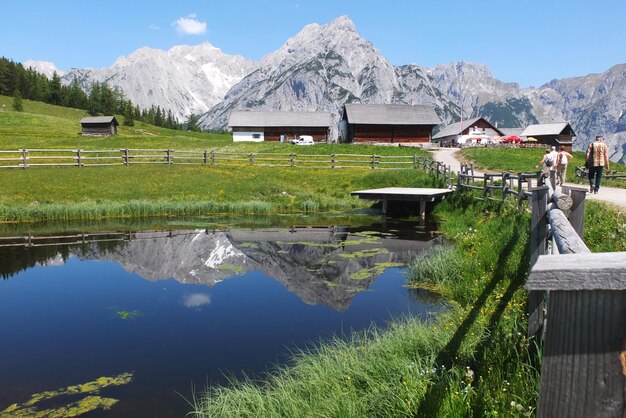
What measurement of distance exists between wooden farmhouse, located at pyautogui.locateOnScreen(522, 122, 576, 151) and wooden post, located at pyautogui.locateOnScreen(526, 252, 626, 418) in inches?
3607

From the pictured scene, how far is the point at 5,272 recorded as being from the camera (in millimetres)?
14625

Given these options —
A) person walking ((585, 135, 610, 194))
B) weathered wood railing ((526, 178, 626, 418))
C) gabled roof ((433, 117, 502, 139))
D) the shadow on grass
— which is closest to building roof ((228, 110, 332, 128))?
gabled roof ((433, 117, 502, 139))

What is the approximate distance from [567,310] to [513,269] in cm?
915

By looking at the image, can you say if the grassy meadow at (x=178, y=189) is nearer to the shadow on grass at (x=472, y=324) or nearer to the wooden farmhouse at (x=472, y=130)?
the shadow on grass at (x=472, y=324)

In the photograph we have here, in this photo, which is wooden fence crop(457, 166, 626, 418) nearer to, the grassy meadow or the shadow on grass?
the shadow on grass

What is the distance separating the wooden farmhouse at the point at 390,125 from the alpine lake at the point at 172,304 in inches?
2014

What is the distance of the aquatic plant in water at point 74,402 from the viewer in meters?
6.56

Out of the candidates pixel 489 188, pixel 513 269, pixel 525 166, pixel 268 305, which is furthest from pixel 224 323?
pixel 525 166

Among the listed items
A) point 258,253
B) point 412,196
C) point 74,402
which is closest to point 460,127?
point 412,196

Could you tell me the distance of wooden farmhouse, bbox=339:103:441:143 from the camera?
70.4m

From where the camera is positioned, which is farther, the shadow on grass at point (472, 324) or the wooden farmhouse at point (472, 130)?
the wooden farmhouse at point (472, 130)

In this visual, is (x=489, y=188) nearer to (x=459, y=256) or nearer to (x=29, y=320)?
(x=459, y=256)

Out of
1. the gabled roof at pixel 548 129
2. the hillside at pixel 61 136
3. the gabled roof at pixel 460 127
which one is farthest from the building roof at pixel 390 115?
the gabled roof at pixel 548 129

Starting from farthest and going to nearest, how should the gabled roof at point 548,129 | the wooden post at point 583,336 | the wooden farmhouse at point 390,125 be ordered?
the gabled roof at point 548,129 → the wooden farmhouse at point 390,125 → the wooden post at point 583,336
